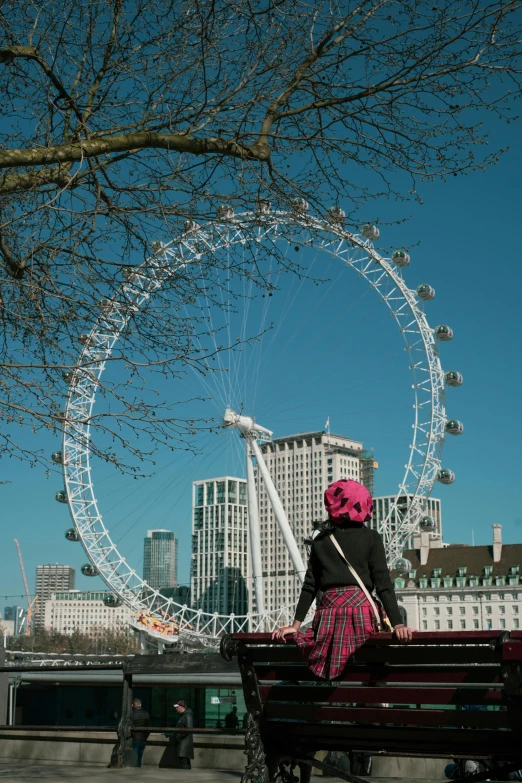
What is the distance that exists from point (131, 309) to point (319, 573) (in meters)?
4.44

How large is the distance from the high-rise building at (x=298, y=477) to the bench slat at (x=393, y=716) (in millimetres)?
99484

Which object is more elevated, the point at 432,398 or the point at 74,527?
the point at 432,398

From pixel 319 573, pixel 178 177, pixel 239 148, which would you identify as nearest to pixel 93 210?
pixel 178 177

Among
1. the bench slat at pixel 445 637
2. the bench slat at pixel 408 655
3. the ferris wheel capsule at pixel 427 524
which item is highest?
the ferris wheel capsule at pixel 427 524

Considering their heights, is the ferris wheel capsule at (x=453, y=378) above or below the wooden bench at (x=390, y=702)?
above

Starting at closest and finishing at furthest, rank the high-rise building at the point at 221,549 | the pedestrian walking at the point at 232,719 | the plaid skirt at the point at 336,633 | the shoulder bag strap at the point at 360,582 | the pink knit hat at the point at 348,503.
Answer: the plaid skirt at the point at 336,633, the shoulder bag strap at the point at 360,582, the pink knit hat at the point at 348,503, the pedestrian walking at the point at 232,719, the high-rise building at the point at 221,549

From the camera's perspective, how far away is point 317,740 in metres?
4.43

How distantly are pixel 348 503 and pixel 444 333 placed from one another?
41.1 m

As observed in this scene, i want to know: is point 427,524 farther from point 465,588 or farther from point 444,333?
point 465,588

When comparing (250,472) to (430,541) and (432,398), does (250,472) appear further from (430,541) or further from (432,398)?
(430,541)

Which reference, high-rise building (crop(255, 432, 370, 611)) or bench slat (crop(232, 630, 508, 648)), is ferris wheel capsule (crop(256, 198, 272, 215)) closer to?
bench slat (crop(232, 630, 508, 648))

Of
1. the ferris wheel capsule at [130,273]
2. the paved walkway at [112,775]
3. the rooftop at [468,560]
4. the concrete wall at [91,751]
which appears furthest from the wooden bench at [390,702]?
the rooftop at [468,560]

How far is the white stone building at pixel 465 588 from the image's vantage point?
389ft

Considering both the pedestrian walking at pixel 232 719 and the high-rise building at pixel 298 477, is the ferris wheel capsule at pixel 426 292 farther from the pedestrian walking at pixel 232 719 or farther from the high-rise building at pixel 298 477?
the high-rise building at pixel 298 477
